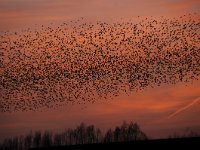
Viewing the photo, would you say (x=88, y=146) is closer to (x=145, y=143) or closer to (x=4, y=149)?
(x=145, y=143)

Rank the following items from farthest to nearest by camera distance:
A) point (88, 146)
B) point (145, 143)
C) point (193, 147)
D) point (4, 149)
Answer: point (4, 149)
point (88, 146)
point (145, 143)
point (193, 147)

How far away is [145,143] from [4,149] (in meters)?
71.2

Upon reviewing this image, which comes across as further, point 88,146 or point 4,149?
point 4,149

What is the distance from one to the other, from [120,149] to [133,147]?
58.8 inches

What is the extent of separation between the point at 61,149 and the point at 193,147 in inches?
614

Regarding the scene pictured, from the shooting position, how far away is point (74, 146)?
58250 mm

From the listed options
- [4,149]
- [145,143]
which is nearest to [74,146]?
[145,143]

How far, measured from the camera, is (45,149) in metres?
58.2

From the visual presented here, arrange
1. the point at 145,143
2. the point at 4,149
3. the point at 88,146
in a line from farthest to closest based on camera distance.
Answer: the point at 4,149, the point at 88,146, the point at 145,143

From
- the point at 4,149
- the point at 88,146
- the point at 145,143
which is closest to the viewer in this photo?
the point at 145,143

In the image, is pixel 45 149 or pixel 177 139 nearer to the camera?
pixel 177 139

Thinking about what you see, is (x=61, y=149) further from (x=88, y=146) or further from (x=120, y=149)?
(x=120, y=149)

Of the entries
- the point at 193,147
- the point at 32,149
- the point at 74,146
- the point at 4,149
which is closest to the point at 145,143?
the point at 193,147

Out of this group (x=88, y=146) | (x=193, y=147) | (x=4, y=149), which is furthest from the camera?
(x=4, y=149)
